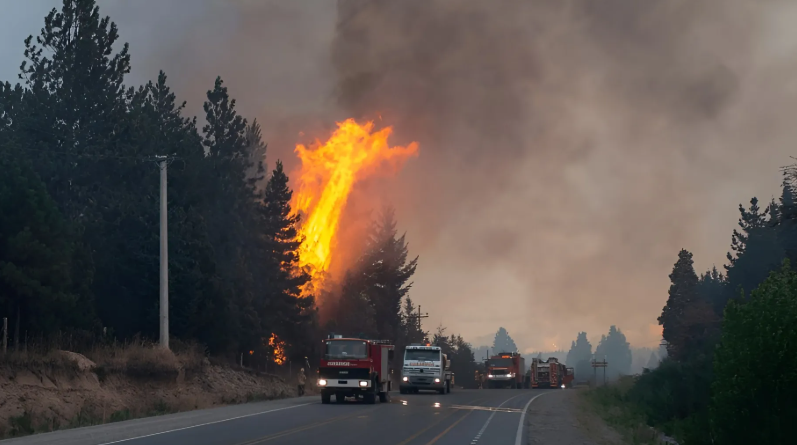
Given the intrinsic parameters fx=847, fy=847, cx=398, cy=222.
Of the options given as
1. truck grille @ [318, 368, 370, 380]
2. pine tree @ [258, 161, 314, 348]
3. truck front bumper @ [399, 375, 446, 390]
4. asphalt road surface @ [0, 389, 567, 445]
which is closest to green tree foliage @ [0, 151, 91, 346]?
asphalt road surface @ [0, 389, 567, 445]

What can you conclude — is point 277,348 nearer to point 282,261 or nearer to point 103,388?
point 282,261

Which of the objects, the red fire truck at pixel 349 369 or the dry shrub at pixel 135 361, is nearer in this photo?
the dry shrub at pixel 135 361

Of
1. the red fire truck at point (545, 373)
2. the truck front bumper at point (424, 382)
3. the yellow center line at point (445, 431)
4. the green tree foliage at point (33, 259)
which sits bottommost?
the red fire truck at point (545, 373)

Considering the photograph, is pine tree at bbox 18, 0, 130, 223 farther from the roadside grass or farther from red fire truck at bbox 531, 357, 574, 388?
red fire truck at bbox 531, 357, 574, 388

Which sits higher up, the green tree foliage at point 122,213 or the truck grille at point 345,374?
the green tree foliage at point 122,213

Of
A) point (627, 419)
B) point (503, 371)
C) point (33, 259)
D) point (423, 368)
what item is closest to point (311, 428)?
point (627, 419)

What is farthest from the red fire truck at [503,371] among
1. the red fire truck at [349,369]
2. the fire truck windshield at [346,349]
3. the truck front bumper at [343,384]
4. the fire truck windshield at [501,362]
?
the truck front bumper at [343,384]

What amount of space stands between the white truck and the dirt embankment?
896cm

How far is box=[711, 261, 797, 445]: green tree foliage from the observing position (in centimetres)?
1599

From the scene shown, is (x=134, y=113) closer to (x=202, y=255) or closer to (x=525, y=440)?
(x=202, y=255)

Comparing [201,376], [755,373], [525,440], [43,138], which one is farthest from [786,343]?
[43,138]

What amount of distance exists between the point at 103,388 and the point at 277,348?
129 feet

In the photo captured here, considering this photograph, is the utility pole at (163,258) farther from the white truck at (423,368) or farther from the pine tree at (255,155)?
the pine tree at (255,155)

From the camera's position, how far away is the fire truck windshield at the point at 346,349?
39.4m
